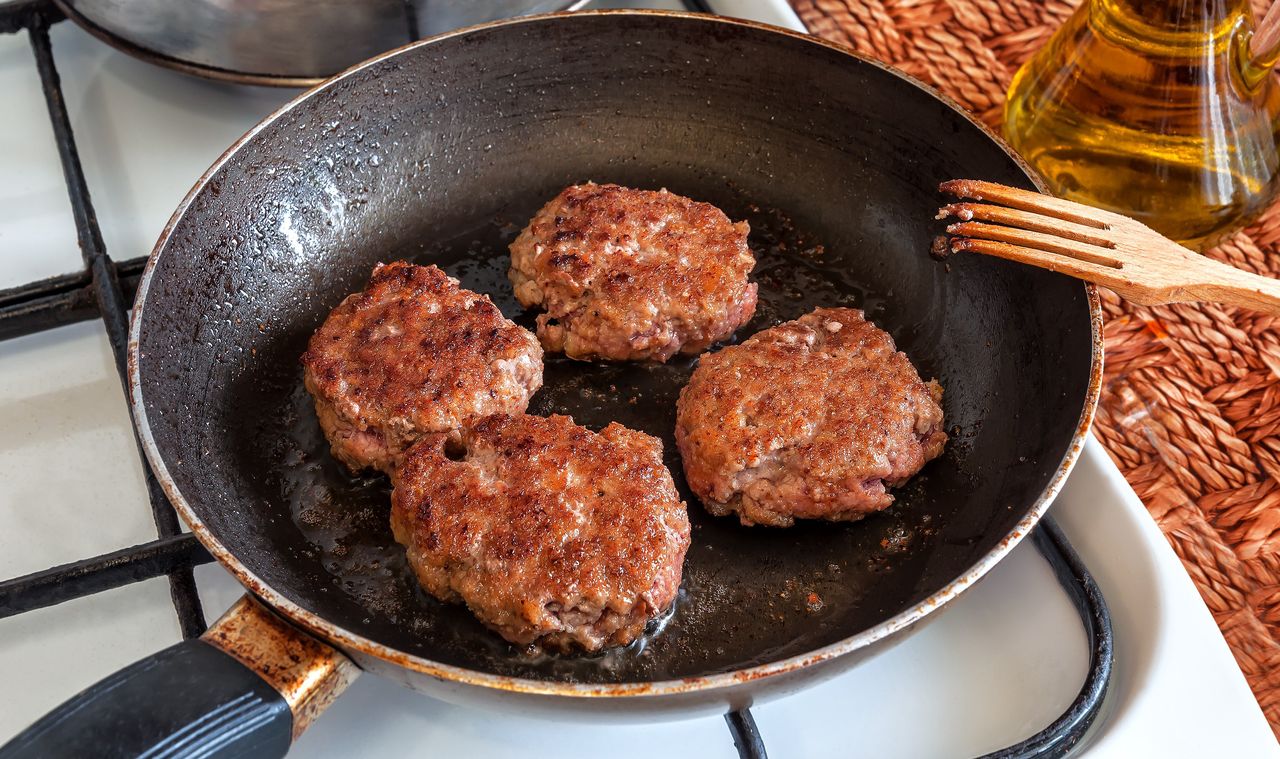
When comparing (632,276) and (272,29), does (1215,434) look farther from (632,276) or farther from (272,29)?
(272,29)

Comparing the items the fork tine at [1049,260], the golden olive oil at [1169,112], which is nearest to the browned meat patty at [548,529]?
the fork tine at [1049,260]

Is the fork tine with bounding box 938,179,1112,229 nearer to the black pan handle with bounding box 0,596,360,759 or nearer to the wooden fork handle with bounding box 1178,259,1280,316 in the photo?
the wooden fork handle with bounding box 1178,259,1280,316

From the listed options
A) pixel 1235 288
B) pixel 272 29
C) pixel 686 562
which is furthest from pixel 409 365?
pixel 1235 288

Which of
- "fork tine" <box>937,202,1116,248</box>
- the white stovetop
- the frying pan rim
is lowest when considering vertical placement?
the white stovetop

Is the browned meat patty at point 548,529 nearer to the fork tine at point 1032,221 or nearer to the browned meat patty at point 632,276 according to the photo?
the browned meat patty at point 632,276

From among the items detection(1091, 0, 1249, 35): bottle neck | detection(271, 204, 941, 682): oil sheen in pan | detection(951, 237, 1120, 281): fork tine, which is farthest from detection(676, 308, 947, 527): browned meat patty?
detection(1091, 0, 1249, 35): bottle neck

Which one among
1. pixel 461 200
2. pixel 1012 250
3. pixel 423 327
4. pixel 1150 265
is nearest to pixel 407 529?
pixel 423 327
